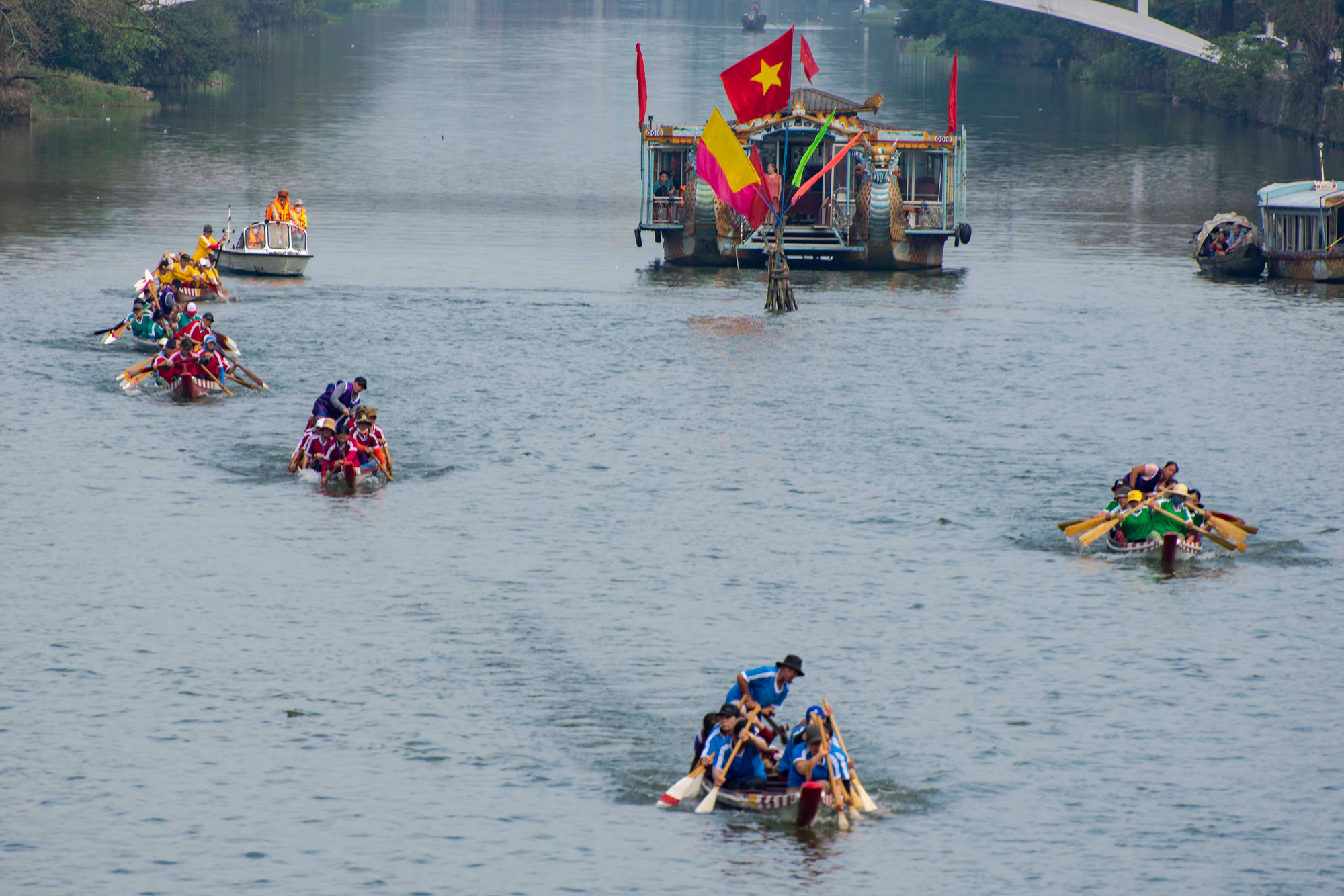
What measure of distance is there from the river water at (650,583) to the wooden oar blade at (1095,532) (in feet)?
1.39

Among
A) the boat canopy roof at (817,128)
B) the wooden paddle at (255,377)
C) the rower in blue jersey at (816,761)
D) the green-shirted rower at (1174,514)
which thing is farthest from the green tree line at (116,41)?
the rower in blue jersey at (816,761)

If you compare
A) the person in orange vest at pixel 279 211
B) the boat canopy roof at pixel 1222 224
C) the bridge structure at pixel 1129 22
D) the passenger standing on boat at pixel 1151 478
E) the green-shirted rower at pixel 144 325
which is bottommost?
the passenger standing on boat at pixel 1151 478

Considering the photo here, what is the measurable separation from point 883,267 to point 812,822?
159 ft

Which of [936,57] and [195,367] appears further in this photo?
[936,57]

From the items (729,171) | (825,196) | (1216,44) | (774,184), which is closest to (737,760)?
(729,171)

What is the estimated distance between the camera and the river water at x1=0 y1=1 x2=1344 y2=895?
24188mm

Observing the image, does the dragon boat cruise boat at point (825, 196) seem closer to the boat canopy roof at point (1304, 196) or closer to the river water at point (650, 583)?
the river water at point (650, 583)

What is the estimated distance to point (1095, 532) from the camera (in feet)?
117

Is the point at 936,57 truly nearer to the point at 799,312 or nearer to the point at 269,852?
the point at 799,312

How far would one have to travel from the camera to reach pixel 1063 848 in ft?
78.8

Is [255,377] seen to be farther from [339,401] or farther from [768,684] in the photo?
[768,684]

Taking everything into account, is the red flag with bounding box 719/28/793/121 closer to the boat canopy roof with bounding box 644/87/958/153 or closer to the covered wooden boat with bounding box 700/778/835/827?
the boat canopy roof with bounding box 644/87/958/153

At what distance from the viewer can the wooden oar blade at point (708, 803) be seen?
24.3 m

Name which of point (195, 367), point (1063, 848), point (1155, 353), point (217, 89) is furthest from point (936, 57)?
point (1063, 848)
